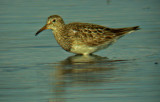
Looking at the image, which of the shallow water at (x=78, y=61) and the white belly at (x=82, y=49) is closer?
the shallow water at (x=78, y=61)

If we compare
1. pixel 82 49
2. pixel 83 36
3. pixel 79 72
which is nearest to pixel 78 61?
pixel 82 49

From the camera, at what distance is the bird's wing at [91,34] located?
451 inches

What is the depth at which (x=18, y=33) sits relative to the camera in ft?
44.4

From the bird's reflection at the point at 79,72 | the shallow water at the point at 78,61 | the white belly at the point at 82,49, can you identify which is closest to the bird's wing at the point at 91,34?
the white belly at the point at 82,49

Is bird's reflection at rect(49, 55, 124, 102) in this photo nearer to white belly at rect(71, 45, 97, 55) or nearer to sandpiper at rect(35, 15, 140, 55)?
white belly at rect(71, 45, 97, 55)

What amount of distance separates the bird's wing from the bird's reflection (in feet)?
1.83

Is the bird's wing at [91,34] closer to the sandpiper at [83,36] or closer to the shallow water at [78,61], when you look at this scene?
the sandpiper at [83,36]

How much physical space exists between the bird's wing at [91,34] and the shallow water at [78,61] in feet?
1.16

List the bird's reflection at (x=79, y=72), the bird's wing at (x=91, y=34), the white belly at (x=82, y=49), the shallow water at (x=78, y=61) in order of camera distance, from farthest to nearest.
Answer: the bird's wing at (x=91, y=34)
the white belly at (x=82, y=49)
the bird's reflection at (x=79, y=72)
the shallow water at (x=78, y=61)

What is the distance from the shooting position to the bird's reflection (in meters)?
8.20

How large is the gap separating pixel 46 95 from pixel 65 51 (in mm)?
4470

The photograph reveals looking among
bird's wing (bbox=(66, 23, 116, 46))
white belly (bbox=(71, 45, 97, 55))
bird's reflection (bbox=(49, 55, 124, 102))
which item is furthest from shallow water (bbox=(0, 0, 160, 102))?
bird's wing (bbox=(66, 23, 116, 46))

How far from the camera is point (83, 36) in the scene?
37.6 ft

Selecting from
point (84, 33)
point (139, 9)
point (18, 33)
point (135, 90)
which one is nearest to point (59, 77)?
point (135, 90)
